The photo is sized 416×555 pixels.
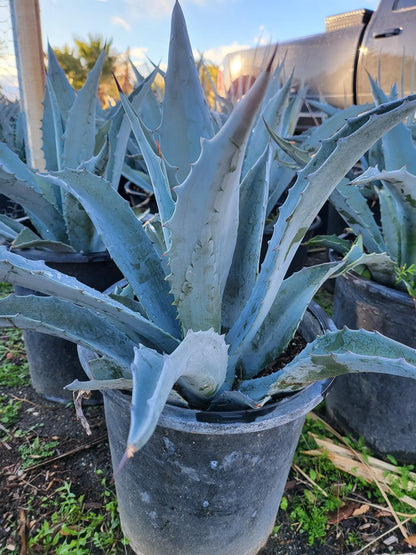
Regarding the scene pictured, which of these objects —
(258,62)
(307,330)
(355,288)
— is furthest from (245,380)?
(258,62)

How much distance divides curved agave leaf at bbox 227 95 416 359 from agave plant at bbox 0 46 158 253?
0.60 m

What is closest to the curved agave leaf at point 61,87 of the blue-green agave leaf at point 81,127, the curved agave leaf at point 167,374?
the blue-green agave leaf at point 81,127

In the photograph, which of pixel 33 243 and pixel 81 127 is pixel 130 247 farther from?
pixel 81 127

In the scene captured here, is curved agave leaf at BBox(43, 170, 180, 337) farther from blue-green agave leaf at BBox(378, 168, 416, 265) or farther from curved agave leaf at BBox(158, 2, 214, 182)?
blue-green agave leaf at BBox(378, 168, 416, 265)

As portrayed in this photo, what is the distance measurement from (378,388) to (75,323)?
84 cm

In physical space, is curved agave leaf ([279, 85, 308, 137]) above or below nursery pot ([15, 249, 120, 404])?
above

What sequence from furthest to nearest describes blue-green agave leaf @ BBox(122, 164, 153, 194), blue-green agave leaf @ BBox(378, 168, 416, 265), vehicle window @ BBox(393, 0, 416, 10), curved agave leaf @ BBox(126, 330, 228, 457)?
vehicle window @ BBox(393, 0, 416, 10) → blue-green agave leaf @ BBox(122, 164, 153, 194) → blue-green agave leaf @ BBox(378, 168, 416, 265) → curved agave leaf @ BBox(126, 330, 228, 457)

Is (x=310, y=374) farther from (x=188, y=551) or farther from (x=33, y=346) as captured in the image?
(x=33, y=346)

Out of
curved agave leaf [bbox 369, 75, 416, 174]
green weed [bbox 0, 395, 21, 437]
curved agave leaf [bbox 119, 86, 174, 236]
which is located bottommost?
green weed [bbox 0, 395, 21, 437]

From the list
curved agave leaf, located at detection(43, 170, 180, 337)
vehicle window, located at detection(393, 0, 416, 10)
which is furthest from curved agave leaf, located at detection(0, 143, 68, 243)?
vehicle window, located at detection(393, 0, 416, 10)

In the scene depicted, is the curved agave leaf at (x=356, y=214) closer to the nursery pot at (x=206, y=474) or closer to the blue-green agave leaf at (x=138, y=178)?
the nursery pot at (x=206, y=474)

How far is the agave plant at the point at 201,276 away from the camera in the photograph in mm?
518

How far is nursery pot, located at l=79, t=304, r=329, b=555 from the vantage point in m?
0.68

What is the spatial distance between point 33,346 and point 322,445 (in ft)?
3.04
